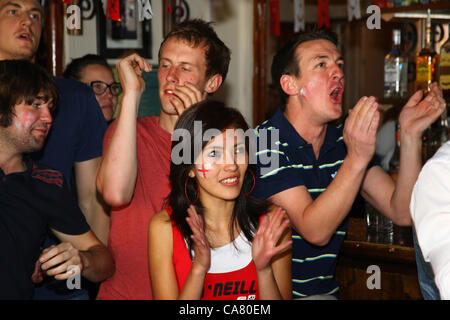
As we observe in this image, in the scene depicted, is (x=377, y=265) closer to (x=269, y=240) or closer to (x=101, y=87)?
(x=269, y=240)

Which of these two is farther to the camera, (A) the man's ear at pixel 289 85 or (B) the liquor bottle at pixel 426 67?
(B) the liquor bottle at pixel 426 67

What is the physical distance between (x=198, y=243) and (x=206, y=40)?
768 mm

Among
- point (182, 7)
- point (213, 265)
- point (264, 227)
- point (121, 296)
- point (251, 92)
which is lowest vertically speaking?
point (121, 296)

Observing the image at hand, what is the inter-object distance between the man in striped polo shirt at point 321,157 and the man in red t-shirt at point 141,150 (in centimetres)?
30

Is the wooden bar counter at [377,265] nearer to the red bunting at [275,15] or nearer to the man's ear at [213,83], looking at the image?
the man's ear at [213,83]

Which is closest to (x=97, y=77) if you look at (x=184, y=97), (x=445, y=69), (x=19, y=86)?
(x=19, y=86)

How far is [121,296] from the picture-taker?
1667mm

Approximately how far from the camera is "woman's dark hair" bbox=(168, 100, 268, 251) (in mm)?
1591

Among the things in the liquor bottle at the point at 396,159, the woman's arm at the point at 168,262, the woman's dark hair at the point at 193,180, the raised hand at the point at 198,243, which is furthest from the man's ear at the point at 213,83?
the liquor bottle at the point at 396,159

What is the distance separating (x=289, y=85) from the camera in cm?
201

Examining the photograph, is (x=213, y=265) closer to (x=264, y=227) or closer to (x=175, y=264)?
(x=175, y=264)

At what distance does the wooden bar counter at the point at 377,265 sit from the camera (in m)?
2.19
